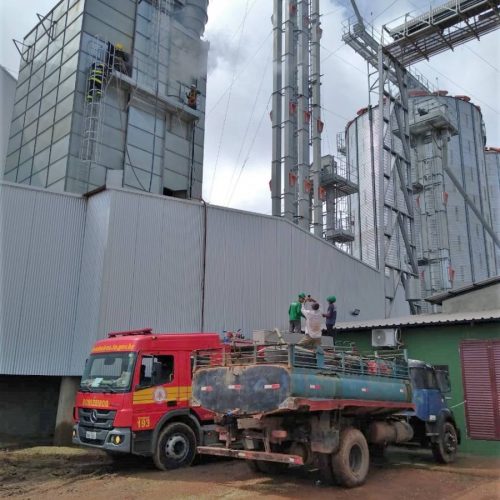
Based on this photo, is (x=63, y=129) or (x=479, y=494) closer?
(x=479, y=494)

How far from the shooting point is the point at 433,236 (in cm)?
3481

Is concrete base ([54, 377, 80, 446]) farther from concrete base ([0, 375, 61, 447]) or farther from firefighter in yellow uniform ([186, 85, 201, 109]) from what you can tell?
firefighter in yellow uniform ([186, 85, 201, 109])

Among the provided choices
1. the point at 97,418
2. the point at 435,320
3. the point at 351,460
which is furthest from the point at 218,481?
the point at 435,320

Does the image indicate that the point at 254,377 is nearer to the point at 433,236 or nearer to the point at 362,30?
the point at 362,30

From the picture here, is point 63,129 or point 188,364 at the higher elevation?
point 63,129

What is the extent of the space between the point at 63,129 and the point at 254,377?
18.6m

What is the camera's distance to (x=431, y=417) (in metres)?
11.6

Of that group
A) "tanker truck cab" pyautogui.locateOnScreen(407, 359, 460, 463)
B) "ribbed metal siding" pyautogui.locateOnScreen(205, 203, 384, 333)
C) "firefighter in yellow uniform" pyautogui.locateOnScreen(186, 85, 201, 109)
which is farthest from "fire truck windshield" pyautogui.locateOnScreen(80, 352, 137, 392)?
"firefighter in yellow uniform" pyautogui.locateOnScreen(186, 85, 201, 109)

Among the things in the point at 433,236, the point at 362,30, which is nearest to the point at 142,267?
the point at 362,30

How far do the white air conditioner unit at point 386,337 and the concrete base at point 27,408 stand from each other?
33.8ft

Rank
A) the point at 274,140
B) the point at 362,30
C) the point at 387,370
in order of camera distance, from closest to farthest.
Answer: the point at 387,370 → the point at 274,140 → the point at 362,30

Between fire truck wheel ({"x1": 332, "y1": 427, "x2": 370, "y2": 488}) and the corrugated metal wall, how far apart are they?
867cm

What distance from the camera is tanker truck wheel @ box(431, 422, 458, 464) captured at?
11422mm

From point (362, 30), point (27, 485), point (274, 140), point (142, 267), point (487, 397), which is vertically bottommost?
point (27, 485)
